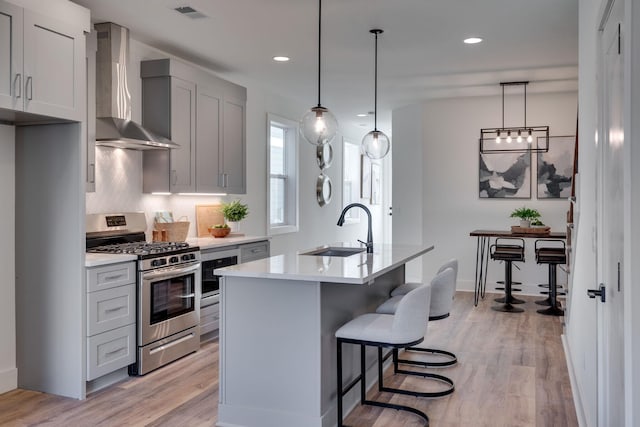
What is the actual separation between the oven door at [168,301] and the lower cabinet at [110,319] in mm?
78

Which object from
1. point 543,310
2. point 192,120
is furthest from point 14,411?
point 543,310

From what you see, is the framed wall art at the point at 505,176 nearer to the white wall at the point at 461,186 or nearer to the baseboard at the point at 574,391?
the white wall at the point at 461,186

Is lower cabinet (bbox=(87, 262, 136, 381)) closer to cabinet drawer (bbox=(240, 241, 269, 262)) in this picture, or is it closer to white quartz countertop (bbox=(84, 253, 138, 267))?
white quartz countertop (bbox=(84, 253, 138, 267))

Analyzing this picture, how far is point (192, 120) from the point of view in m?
4.93

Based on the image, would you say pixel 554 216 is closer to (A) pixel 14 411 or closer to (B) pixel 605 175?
(B) pixel 605 175

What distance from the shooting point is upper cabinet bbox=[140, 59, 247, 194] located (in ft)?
15.3

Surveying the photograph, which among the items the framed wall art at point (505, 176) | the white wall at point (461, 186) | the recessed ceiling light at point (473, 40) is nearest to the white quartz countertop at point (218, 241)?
the recessed ceiling light at point (473, 40)

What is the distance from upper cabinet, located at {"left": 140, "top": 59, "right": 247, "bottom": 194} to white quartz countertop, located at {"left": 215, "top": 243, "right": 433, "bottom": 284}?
165 centimetres

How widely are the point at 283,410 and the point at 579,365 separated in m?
1.84

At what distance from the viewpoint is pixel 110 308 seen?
3.65m

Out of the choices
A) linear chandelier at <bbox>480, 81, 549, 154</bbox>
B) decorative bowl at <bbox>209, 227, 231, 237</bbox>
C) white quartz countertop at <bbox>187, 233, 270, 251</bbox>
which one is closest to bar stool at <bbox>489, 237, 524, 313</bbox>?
linear chandelier at <bbox>480, 81, 549, 154</bbox>

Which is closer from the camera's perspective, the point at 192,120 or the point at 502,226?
the point at 192,120

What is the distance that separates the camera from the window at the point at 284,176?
724cm

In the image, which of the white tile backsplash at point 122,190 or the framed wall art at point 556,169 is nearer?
the white tile backsplash at point 122,190
